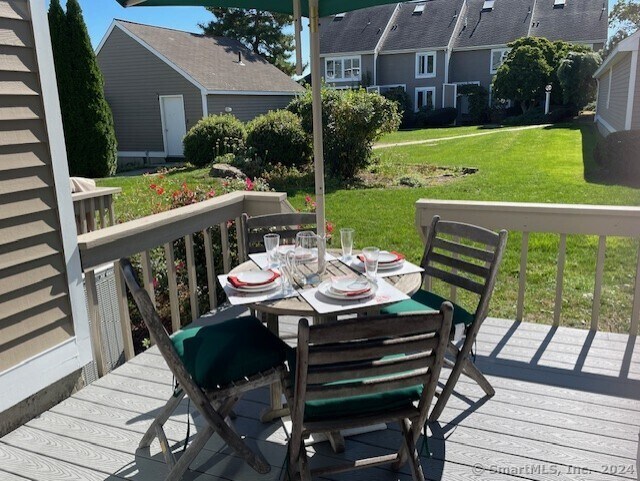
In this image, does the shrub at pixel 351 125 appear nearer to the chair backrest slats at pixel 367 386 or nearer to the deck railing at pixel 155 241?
the deck railing at pixel 155 241

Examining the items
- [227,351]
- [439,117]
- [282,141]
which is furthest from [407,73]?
[227,351]

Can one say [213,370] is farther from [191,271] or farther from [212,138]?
[212,138]

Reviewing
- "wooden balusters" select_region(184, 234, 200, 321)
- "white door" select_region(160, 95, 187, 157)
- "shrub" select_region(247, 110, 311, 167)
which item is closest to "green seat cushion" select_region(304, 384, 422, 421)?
"wooden balusters" select_region(184, 234, 200, 321)

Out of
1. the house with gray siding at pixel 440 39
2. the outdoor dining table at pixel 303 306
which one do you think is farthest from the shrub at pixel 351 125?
the house with gray siding at pixel 440 39

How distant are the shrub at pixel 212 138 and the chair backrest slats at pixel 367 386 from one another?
12.0 meters

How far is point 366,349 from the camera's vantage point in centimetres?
169

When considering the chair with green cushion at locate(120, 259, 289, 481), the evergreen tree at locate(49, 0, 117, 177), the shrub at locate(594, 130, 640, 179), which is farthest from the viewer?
the evergreen tree at locate(49, 0, 117, 177)

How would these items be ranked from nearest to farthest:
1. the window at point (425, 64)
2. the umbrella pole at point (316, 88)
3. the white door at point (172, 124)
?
the umbrella pole at point (316, 88) < the white door at point (172, 124) < the window at point (425, 64)

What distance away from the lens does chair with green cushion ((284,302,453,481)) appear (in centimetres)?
166

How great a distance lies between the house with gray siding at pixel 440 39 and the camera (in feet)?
96.6

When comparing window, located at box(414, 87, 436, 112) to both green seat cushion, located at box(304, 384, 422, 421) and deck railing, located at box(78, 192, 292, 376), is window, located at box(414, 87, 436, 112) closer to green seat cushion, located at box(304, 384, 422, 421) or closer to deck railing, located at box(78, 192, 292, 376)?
deck railing, located at box(78, 192, 292, 376)

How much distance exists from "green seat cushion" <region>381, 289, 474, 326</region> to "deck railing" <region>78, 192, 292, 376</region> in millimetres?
1398

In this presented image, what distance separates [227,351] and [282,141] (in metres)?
9.21

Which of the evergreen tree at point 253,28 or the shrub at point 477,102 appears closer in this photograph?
the shrub at point 477,102
